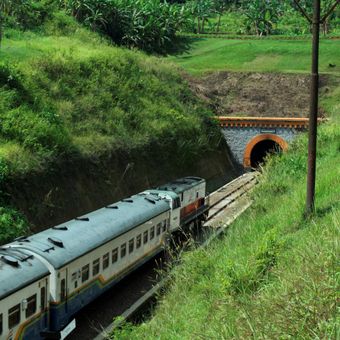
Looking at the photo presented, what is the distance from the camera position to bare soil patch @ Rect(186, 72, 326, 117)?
157 feet

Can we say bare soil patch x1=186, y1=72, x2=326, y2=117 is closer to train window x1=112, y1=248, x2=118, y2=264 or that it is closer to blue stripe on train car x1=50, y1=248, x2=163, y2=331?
train window x1=112, y1=248, x2=118, y2=264

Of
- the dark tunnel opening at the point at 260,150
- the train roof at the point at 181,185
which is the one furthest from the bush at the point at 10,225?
the dark tunnel opening at the point at 260,150

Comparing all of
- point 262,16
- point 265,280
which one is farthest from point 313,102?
point 262,16

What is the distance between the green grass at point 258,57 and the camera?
56875 mm

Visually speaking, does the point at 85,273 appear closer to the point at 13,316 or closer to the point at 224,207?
the point at 13,316

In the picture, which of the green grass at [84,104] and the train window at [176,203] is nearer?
the train window at [176,203]

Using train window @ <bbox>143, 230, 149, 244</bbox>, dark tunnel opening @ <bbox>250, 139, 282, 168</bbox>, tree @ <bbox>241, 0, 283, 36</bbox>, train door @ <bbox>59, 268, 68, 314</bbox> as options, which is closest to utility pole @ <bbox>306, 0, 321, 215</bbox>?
train door @ <bbox>59, 268, 68, 314</bbox>

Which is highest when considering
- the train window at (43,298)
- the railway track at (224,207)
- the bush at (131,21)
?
the bush at (131,21)

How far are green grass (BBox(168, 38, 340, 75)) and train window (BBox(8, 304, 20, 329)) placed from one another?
145ft

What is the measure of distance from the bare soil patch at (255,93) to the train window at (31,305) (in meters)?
35.8

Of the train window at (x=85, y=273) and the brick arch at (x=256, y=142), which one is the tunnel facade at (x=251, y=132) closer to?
the brick arch at (x=256, y=142)

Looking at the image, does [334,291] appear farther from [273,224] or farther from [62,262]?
[62,262]

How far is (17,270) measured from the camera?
40.0ft

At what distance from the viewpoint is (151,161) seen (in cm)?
3238
